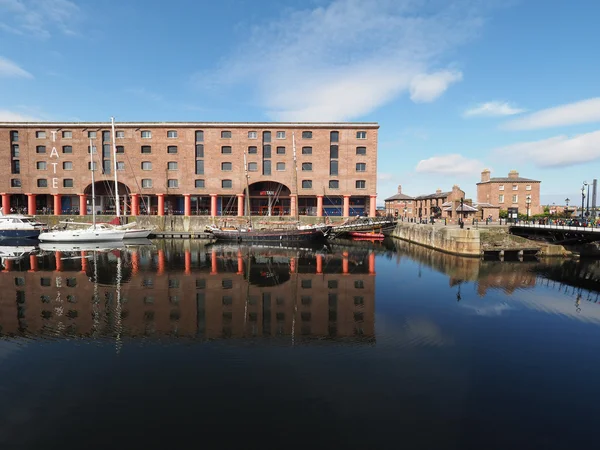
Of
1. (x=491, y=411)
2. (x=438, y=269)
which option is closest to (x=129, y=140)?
(x=438, y=269)

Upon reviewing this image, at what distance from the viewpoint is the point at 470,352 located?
11750 millimetres

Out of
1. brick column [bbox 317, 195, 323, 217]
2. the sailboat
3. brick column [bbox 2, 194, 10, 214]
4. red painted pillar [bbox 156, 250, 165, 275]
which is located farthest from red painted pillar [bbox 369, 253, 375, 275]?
brick column [bbox 2, 194, 10, 214]

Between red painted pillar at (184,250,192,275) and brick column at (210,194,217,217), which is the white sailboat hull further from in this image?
brick column at (210,194,217,217)

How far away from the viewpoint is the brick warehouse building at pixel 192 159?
56.6 meters

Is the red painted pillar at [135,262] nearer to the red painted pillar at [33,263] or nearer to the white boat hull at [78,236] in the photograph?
the red painted pillar at [33,263]

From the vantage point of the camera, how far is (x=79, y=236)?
43.1 meters

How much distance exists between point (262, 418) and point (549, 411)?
7.16 metres

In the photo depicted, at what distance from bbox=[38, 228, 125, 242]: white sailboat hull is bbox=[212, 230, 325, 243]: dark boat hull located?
583 inches

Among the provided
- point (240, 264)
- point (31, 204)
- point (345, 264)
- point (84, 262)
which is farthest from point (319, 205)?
point (31, 204)

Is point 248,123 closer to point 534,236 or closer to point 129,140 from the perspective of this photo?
point 129,140

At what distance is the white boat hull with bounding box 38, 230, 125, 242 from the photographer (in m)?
42.8

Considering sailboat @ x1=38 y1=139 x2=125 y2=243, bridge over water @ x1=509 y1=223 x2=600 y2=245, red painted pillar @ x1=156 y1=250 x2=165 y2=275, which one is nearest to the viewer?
red painted pillar @ x1=156 y1=250 x2=165 y2=275

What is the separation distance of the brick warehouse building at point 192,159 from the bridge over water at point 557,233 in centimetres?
2392

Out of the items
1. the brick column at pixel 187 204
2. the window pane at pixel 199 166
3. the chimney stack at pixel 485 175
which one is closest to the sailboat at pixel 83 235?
the brick column at pixel 187 204
